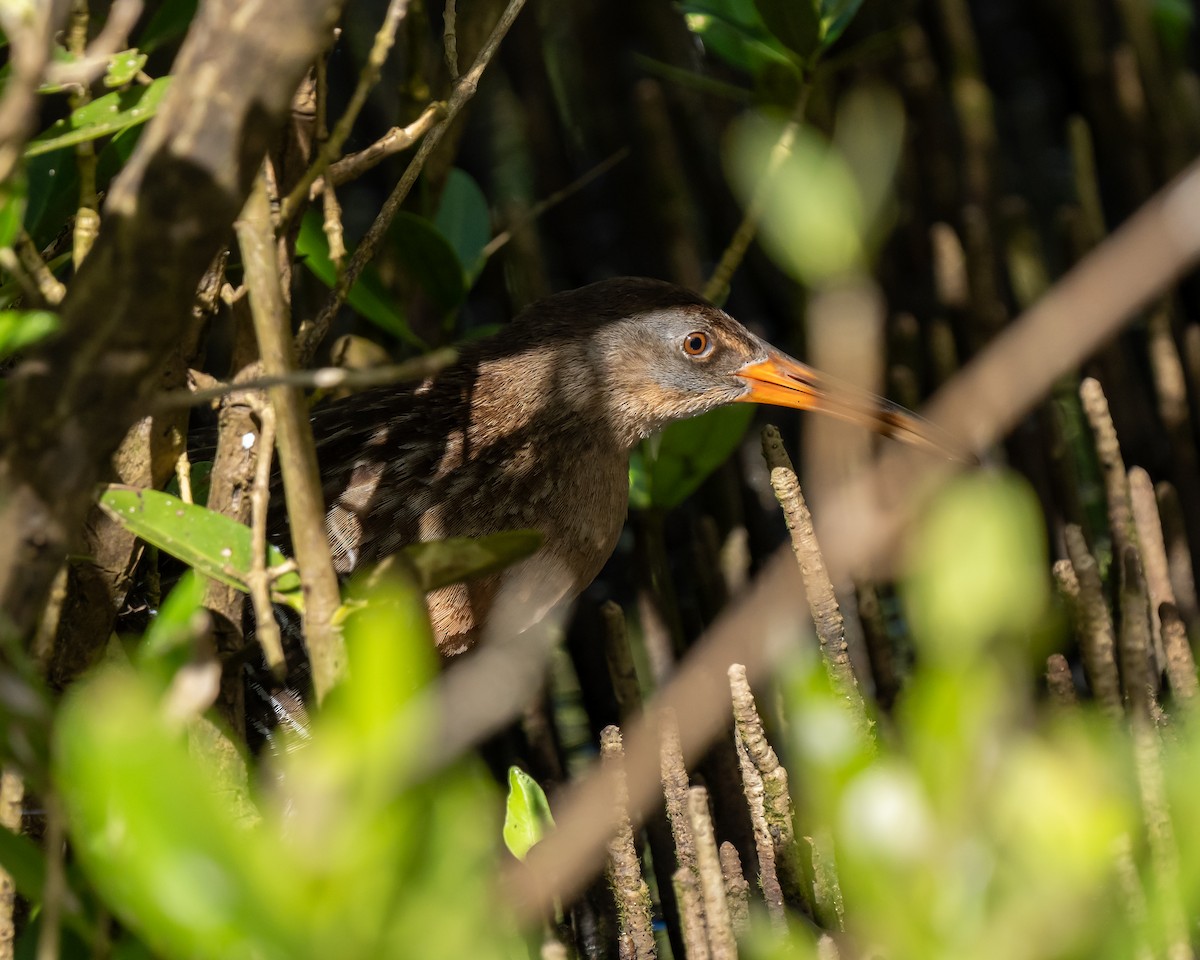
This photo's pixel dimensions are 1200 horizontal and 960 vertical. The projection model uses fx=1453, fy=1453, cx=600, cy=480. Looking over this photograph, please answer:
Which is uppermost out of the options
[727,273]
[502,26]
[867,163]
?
[727,273]

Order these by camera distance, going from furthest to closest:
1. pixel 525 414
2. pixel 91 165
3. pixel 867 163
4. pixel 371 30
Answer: pixel 371 30, pixel 525 414, pixel 91 165, pixel 867 163

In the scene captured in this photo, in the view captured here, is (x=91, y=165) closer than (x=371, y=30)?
Yes

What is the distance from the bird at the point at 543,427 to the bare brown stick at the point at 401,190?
1.23ft

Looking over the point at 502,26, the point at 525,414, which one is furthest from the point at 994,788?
the point at 525,414

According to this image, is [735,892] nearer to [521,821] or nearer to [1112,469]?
[521,821]

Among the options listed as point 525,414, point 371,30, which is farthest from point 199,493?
point 371,30

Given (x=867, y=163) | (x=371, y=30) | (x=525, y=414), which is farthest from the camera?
(x=371, y=30)

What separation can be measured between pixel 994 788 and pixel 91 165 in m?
0.97

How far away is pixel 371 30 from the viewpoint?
2.88 m

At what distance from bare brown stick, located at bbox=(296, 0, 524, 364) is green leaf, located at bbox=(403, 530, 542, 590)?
0.40 m

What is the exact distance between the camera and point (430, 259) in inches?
73.2

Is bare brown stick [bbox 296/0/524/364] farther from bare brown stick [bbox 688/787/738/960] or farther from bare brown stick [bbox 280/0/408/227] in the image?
bare brown stick [bbox 688/787/738/960]

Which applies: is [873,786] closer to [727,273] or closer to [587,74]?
[727,273]

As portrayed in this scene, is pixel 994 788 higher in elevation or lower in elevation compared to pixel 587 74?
lower
